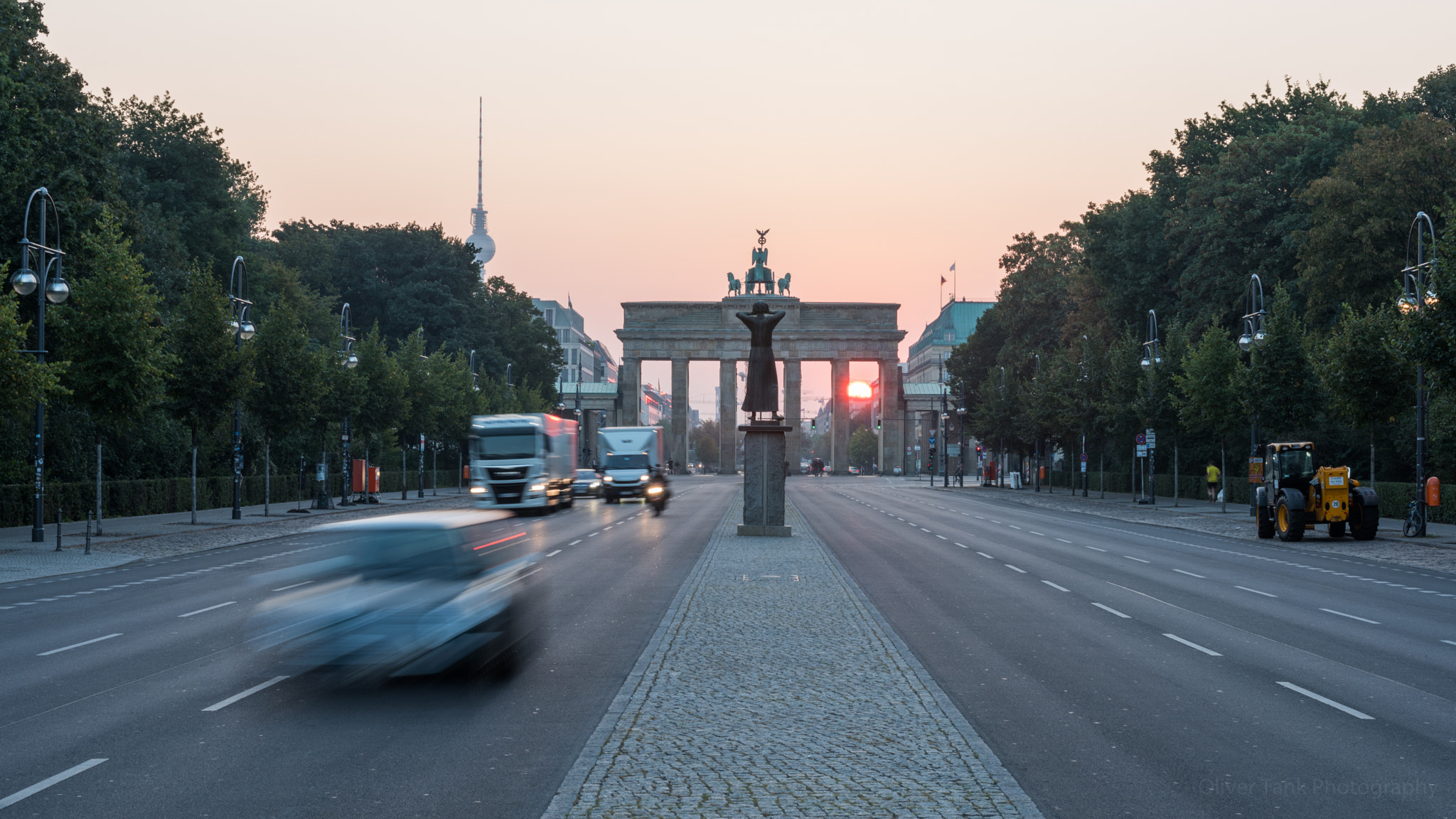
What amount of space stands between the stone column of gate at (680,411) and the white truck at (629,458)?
6803 cm

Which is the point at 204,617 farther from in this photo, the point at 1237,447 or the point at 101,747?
the point at 1237,447

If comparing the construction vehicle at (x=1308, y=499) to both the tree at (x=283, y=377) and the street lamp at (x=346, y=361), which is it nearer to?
the tree at (x=283, y=377)

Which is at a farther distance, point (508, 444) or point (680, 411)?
point (680, 411)

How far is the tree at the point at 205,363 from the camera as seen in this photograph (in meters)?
37.1

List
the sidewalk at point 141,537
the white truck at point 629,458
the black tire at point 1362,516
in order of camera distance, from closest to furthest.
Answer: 1. the sidewalk at point 141,537
2. the black tire at point 1362,516
3. the white truck at point 629,458

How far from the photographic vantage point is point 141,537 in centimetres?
3127

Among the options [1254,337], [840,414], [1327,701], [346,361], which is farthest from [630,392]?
[1327,701]

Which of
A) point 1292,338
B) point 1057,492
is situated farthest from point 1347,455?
point 1057,492

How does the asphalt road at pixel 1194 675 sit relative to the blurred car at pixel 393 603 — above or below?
below

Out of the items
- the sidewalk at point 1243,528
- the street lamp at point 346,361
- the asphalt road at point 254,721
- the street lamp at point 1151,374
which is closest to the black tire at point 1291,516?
the sidewalk at point 1243,528

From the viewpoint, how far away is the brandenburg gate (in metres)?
122

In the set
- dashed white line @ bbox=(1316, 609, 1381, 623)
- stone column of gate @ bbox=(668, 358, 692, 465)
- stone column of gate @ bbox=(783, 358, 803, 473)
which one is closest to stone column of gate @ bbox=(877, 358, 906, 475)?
stone column of gate @ bbox=(783, 358, 803, 473)

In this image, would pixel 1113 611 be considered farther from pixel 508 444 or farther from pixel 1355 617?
pixel 508 444

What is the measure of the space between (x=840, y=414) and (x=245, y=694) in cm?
11284
